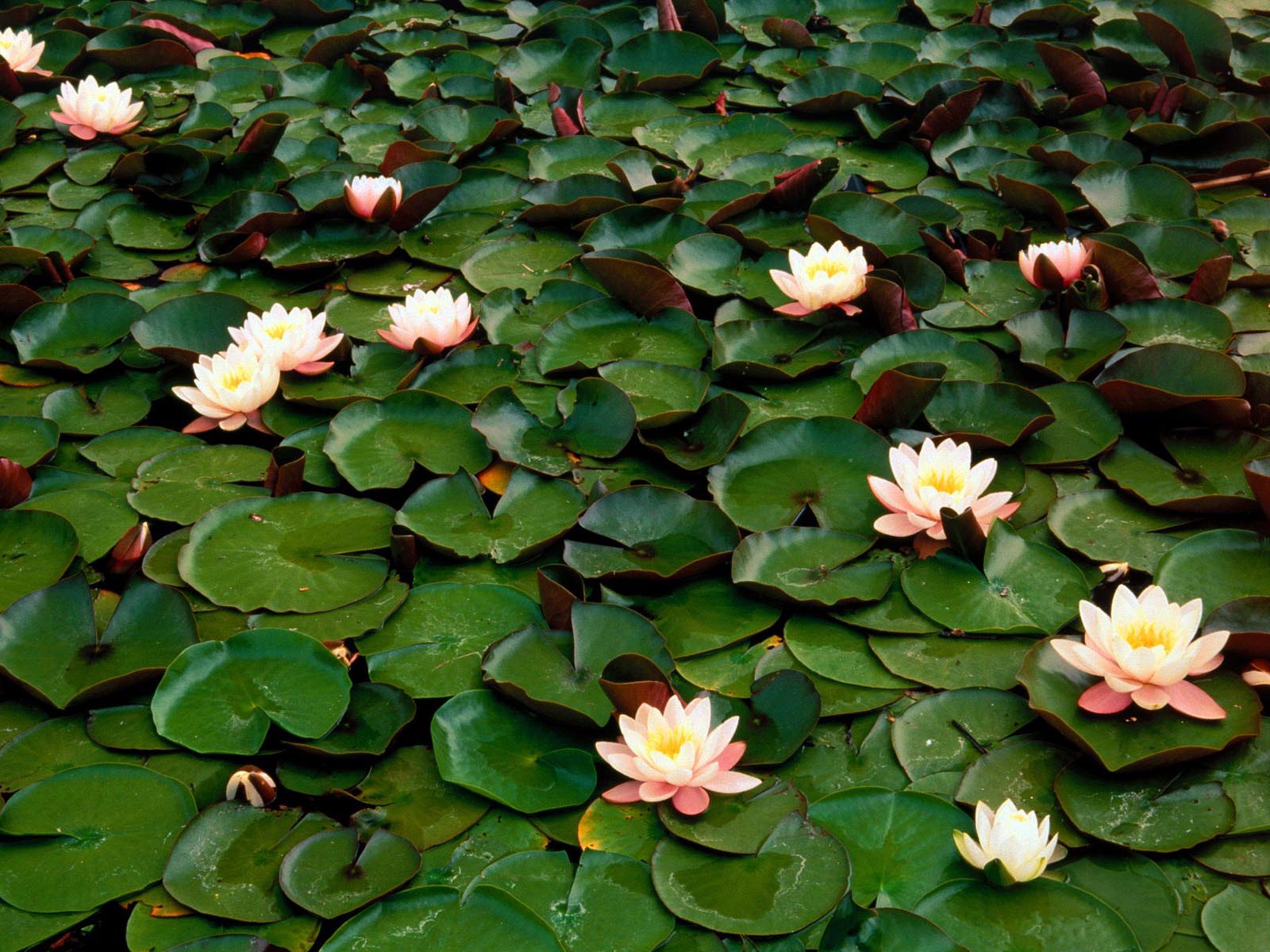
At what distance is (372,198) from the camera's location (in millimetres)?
3758

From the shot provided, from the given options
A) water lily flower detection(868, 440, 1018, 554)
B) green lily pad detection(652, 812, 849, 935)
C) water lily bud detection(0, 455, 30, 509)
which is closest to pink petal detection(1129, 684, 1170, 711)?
water lily flower detection(868, 440, 1018, 554)

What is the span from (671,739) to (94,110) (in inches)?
144

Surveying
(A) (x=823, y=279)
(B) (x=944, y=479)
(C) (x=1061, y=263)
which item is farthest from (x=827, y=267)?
(B) (x=944, y=479)

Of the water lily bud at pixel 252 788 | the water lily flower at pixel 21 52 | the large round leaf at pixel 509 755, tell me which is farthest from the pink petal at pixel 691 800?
the water lily flower at pixel 21 52

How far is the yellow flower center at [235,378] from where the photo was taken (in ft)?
9.89

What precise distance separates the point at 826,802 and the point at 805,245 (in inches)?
81.7

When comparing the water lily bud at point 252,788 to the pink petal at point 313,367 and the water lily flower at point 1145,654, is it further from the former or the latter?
the water lily flower at point 1145,654

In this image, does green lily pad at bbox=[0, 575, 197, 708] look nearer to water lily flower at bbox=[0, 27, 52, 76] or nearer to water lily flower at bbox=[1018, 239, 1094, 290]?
water lily flower at bbox=[1018, 239, 1094, 290]

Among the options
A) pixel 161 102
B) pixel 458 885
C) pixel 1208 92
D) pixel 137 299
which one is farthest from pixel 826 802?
pixel 161 102

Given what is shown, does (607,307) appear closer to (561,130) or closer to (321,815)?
(561,130)

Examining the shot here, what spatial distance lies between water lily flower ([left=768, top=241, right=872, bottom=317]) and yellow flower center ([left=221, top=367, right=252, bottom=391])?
151cm

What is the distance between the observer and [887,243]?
3.61m

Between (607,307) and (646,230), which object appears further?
(646,230)

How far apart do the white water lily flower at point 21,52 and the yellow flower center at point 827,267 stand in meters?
3.61
